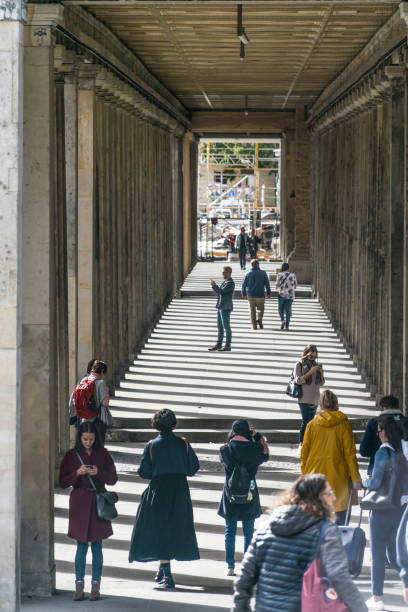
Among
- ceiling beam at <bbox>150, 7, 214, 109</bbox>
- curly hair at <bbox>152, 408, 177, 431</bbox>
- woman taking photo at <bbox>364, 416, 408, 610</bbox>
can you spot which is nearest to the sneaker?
woman taking photo at <bbox>364, 416, 408, 610</bbox>

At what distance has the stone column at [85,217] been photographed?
14.8 meters

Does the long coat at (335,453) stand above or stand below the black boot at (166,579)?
above

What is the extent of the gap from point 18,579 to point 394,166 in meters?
9.11

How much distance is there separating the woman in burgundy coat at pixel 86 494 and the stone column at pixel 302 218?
86.5 ft

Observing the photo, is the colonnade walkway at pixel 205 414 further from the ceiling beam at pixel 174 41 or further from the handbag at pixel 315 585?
the ceiling beam at pixel 174 41

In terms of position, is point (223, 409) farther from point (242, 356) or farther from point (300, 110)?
point (300, 110)

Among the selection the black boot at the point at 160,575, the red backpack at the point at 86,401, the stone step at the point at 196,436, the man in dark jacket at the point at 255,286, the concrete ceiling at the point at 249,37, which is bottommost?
the black boot at the point at 160,575

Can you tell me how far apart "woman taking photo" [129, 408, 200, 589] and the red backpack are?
283 centimetres

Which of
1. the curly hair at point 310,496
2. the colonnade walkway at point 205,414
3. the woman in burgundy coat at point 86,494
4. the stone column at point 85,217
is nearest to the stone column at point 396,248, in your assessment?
the colonnade walkway at point 205,414

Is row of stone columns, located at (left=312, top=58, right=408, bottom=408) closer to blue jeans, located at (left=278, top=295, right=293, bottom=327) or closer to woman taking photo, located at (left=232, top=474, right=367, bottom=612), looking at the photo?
blue jeans, located at (left=278, top=295, right=293, bottom=327)

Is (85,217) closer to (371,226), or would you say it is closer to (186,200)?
(371,226)

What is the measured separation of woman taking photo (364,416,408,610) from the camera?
27.7 feet

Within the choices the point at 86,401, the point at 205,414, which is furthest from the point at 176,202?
the point at 86,401

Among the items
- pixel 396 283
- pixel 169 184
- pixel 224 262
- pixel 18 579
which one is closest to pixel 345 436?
pixel 18 579
